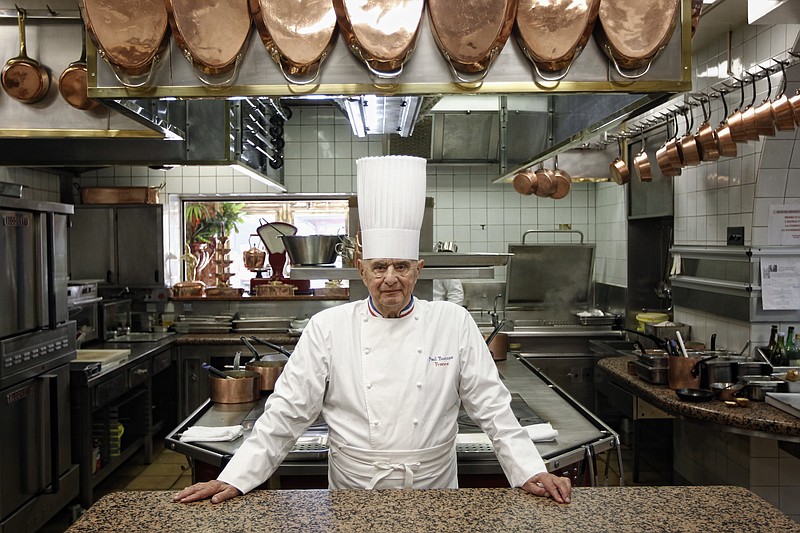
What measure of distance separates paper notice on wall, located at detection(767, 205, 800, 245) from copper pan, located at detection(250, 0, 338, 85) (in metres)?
3.03

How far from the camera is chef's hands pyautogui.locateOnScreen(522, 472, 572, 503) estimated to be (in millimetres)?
1720

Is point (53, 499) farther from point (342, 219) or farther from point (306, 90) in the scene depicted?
point (342, 219)

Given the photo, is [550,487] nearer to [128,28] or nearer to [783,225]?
[128,28]

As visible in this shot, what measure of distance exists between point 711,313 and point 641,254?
1.71m

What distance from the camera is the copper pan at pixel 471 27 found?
1.99m

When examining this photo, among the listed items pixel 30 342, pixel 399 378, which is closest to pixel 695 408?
pixel 399 378

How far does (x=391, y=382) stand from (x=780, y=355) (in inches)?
105

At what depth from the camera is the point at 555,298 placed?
7.03 meters

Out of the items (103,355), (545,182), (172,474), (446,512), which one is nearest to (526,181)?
(545,182)

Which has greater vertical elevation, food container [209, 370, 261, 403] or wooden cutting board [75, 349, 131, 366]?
food container [209, 370, 261, 403]

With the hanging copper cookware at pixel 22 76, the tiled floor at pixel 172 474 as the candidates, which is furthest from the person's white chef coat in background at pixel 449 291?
the hanging copper cookware at pixel 22 76

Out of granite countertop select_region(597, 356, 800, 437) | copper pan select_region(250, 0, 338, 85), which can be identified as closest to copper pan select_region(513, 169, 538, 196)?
granite countertop select_region(597, 356, 800, 437)

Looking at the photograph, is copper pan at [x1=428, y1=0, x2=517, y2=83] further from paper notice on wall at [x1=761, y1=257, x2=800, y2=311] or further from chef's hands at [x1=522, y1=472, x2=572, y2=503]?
paper notice on wall at [x1=761, y1=257, x2=800, y2=311]

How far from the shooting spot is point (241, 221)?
7.32m
